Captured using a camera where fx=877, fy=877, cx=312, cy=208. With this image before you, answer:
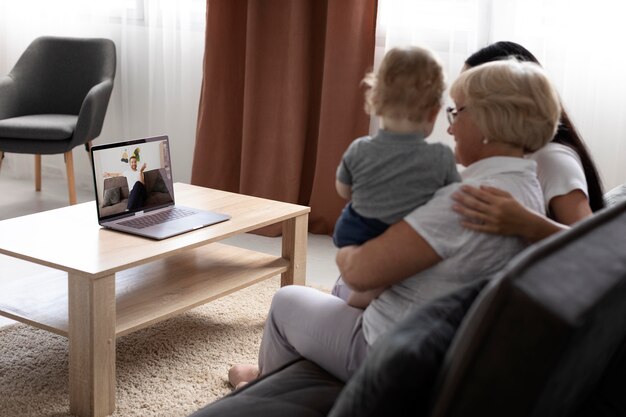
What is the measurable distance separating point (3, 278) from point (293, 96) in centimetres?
154

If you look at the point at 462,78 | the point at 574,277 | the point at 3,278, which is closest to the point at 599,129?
the point at 462,78

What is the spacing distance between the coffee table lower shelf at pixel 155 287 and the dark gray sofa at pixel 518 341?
128 centimetres

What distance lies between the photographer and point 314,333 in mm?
1807

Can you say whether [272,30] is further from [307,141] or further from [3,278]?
[3,278]

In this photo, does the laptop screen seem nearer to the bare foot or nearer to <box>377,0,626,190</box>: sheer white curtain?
the bare foot

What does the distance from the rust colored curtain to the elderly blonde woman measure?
7.73 ft

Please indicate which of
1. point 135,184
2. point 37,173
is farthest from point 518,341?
point 37,173

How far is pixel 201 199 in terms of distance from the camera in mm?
3020

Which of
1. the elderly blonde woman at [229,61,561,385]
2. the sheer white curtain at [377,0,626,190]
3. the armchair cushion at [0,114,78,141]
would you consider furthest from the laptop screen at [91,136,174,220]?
the sheer white curtain at [377,0,626,190]

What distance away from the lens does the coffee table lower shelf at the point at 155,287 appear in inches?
94.7

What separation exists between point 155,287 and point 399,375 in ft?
5.39

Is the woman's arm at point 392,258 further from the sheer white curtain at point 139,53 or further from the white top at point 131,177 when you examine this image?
the sheer white curtain at point 139,53

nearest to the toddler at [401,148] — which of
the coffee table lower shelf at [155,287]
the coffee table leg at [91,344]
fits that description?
the coffee table leg at [91,344]

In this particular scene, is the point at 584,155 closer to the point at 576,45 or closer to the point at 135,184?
the point at 135,184
